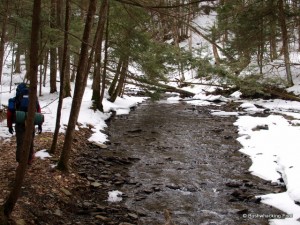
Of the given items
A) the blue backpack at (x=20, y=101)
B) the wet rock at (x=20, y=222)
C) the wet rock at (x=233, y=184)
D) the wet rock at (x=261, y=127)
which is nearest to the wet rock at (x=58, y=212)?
the wet rock at (x=20, y=222)

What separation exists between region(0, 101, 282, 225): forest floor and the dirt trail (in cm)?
2

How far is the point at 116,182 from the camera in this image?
8.12m

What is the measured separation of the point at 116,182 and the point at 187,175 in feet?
6.89

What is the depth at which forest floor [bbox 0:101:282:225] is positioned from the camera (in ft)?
20.2

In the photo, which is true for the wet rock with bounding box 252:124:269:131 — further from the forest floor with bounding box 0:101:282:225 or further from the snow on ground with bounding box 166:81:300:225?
the forest floor with bounding box 0:101:282:225

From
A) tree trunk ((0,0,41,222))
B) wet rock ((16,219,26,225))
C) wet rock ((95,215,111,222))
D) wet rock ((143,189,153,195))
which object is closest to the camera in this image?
tree trunk ((0,0,41,222))

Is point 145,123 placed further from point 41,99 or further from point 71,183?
point 71,183

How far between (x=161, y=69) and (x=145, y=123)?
3.78 metres

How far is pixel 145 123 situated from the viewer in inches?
666

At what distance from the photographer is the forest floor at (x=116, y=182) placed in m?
6.15

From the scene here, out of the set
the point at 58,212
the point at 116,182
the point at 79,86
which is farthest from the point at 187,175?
the point at 58,212

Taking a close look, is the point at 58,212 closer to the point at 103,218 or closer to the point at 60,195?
the point at 60,195

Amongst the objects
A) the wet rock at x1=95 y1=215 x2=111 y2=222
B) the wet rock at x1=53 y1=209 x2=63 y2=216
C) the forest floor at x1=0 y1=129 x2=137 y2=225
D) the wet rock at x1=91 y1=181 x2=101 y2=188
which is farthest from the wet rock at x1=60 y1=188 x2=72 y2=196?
the wet rock at x1=95 y1=215 x2=111 y2=222

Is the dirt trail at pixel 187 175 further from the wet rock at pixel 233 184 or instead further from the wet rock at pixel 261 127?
the wet rock at pixel 261 127
